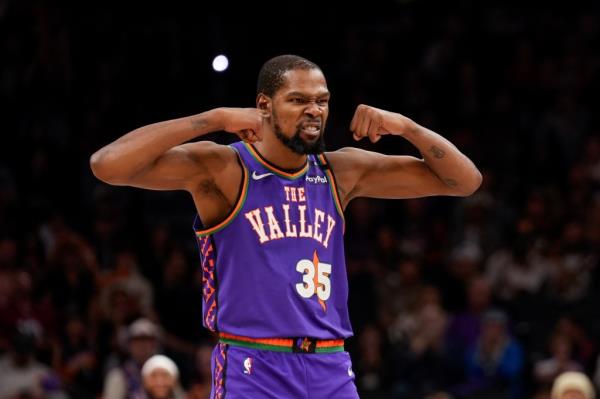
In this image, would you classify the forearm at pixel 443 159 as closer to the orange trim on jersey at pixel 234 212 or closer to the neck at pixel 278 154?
the neck at pixel 278 154

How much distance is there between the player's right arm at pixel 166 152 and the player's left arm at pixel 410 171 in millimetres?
708

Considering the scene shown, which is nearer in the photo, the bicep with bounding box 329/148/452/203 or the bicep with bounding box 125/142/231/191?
the bicep with bounding box 125/142/231/191

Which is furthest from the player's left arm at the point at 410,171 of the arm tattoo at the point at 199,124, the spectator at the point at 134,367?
the spectator at the point at 134,367

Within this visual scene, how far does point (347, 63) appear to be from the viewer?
15016 mm

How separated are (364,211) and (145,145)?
804 centimetres

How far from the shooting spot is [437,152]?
5.71 metres

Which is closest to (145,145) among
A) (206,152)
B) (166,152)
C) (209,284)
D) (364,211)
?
(166,152)

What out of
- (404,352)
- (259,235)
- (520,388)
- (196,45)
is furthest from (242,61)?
(259,235)

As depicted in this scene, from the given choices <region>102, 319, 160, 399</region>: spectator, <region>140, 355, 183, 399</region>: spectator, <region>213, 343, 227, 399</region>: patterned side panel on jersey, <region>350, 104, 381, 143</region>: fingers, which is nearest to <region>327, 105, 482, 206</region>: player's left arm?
<region>350, 104, 381, 143</region>: fingers

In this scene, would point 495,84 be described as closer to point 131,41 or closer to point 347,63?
point 347,63

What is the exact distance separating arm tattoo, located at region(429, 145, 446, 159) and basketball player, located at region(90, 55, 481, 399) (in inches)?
8.6

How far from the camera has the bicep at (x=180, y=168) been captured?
5234 millimetres

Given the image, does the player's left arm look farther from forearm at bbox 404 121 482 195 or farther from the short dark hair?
the short dark hair

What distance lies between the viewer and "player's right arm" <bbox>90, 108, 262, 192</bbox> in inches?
200
